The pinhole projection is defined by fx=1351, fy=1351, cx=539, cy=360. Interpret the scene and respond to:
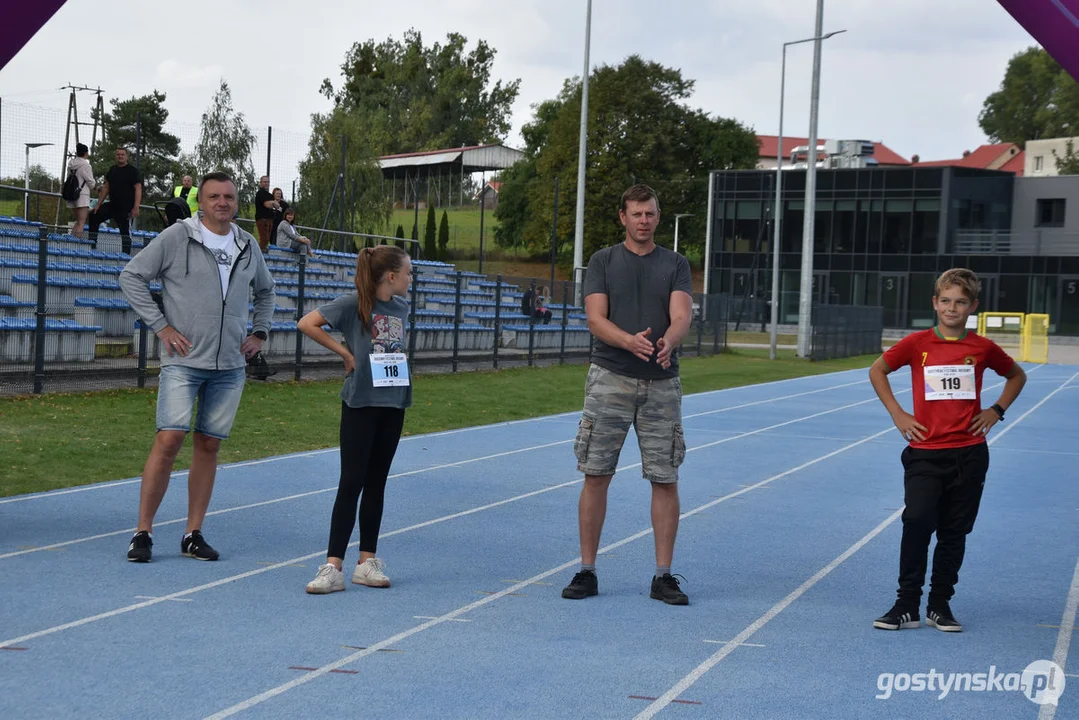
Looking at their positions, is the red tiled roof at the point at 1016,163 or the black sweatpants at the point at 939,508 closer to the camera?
the black sweatpants at the point at 939,508

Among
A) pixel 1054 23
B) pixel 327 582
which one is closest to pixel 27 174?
pixel 327 582

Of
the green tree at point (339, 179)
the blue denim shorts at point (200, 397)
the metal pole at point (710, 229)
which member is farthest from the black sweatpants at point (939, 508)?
the metal pole at point (710, 229)

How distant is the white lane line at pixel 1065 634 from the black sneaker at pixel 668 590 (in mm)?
1709

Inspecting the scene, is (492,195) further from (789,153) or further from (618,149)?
(789,153)

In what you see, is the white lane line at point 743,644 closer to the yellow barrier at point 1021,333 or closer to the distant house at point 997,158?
the yellow barrier at point 1021,333

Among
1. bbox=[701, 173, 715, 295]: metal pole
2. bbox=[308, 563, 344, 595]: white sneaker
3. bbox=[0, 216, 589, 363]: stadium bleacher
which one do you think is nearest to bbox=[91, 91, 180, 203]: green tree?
bbox=[0, 216, 589, 363]: stadium bleacher

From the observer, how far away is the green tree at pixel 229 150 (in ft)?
111

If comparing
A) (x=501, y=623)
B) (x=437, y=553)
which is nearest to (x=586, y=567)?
(x=501, y=623)

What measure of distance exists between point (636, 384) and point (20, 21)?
3.64 m

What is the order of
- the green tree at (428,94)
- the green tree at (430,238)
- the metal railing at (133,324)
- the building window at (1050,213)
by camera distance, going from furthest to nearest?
the green tree at (428,94) → the building window at (1050,213) → the green tree at (430,238) → the metal railing at (133,324)

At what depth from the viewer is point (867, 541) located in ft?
28.5

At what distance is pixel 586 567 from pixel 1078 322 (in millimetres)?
61557

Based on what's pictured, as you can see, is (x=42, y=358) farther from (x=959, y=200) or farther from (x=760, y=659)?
(x=959, y=200)

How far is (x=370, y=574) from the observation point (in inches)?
267
